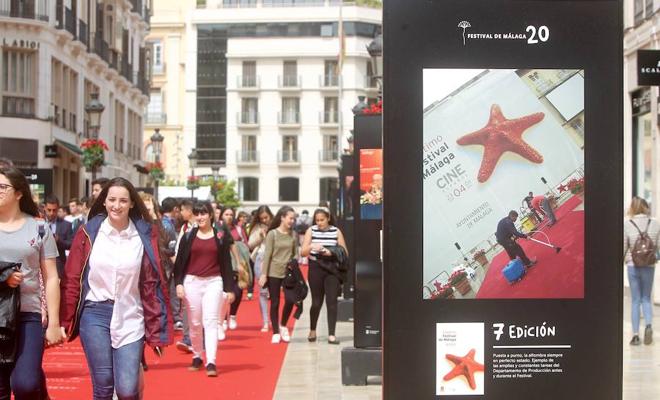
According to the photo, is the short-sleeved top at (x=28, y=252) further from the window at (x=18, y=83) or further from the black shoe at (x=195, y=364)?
the window at (x=18, y=83)

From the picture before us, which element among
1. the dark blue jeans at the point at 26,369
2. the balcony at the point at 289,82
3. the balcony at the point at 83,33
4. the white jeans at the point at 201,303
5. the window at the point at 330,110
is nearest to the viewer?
the dark blue jeans at the point at 26,369

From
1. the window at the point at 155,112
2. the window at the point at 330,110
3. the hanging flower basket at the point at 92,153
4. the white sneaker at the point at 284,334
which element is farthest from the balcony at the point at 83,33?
the window at the point at 155,112

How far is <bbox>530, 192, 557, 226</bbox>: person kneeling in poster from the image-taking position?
580 centimetres

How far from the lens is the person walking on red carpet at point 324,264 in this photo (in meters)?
15.2

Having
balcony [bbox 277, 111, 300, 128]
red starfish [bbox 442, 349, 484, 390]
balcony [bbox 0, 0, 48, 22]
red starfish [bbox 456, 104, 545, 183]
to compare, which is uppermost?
balcony [bbox 277, 111, 300, 128]

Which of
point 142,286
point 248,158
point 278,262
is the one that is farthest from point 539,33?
point 248,158

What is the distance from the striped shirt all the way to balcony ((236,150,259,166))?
6665 cm

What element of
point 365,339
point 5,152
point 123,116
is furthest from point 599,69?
point 123,116

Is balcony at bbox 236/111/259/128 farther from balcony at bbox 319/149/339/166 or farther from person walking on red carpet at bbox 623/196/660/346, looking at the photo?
person walking on red carpet at bbox 623/196/660/346

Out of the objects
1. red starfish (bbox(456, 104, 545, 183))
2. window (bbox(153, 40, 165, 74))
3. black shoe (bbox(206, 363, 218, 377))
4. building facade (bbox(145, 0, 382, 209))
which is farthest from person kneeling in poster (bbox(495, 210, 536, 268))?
window (bbox(153, 40, 165, 74))

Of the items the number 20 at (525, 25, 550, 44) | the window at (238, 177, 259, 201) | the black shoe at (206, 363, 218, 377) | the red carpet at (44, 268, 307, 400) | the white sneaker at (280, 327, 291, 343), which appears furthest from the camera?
the window at (238, 177, 259, 201)

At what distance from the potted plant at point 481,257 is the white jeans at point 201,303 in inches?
261

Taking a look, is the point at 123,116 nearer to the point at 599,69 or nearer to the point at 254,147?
the point at 254,147

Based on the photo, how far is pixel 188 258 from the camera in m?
12.5
